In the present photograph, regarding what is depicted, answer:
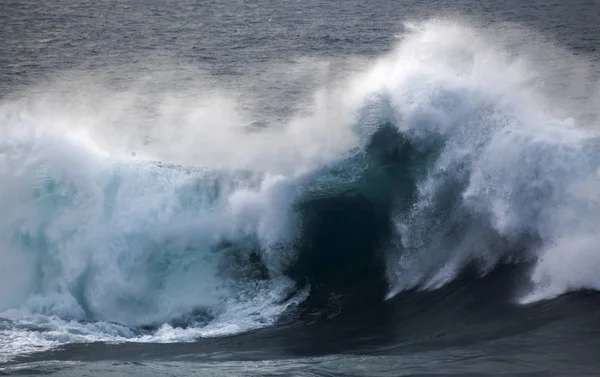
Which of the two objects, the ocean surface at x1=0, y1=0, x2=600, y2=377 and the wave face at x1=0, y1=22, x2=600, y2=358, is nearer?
the ocean surface at x1=0, y1=0, x2=600, y2=377

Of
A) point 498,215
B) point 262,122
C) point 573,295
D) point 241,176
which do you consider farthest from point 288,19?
point 573,295

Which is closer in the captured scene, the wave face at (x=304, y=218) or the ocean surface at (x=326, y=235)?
the ocean surface at (x=326, y=235)

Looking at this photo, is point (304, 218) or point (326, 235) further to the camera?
point (304, 218)

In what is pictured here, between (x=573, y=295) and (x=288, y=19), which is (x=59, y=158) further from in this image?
(x=288, y=19)
